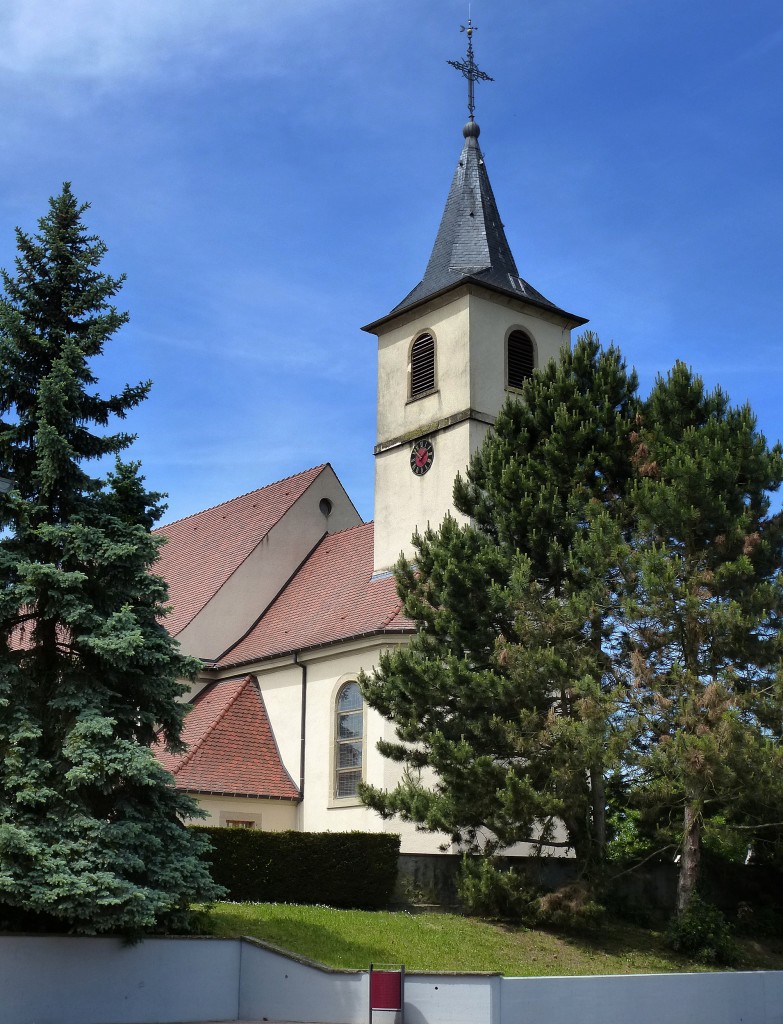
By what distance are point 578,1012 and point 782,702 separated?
5.64 m

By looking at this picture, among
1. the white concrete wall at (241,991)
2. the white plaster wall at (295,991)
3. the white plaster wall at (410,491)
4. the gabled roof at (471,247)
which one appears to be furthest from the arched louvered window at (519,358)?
the white plaster wall at (295,991)

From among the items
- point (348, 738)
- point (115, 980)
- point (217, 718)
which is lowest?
point (115, 980)

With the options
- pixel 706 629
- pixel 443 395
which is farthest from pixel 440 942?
pixel 443 395

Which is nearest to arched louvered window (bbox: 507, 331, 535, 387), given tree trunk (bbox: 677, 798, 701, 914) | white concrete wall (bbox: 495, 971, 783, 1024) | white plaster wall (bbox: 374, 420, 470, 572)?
white plaster wall (bbox: 374, 420, 470, 572)

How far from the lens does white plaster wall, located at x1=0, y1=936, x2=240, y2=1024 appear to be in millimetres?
14070

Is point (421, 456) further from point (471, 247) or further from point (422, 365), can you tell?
point (471, 247)

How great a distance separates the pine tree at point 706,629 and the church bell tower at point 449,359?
7255mm

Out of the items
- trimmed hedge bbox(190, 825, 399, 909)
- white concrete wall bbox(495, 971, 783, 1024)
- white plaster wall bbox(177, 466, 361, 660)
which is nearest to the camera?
white concrete wall bbox(495, 971, 783, 1024)

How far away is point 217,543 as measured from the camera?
111ft

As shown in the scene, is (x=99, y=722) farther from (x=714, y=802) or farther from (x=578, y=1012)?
(x=714, y=802)

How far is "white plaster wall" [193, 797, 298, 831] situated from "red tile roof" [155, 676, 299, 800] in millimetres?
219

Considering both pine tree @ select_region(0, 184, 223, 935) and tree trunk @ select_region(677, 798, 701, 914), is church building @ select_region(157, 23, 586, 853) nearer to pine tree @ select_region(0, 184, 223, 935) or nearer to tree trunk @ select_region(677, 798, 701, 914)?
tree trunk @ select_region(677, 798, 701, 914)

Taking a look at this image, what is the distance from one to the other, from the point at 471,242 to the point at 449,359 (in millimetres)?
3711

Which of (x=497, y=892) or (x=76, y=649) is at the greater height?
(x=76, y=649)
